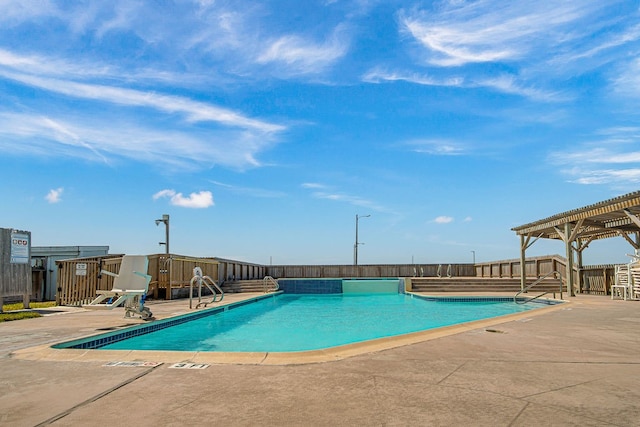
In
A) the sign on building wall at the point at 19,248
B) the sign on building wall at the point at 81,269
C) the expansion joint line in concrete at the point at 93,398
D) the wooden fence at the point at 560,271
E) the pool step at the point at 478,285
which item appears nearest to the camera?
the expansion joint line in concrete at the point at 93,398

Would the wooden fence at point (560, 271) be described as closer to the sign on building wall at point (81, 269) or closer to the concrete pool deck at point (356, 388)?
the concrete pool deck at point (356, 388)

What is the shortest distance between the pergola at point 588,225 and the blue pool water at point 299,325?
286 centimetres

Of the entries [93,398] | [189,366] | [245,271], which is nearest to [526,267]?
[245,271]

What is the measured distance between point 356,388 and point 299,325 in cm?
753

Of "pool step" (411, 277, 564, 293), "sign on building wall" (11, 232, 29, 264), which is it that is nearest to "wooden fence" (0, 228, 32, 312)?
"sign on building wall" (11, 232, 29, 264)

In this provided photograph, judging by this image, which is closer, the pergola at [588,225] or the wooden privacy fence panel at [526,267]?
the pergola at [588,225]

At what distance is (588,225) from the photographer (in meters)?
15.4

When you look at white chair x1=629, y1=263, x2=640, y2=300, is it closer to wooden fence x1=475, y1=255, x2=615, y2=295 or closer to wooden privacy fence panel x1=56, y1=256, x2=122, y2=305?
wooden fence x1=475, y1=255, x2=615, y2=295

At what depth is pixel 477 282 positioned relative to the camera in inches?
778

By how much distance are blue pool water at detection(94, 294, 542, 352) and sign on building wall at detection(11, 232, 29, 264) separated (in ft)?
17.4

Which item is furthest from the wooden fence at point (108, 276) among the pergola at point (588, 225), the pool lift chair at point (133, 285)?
the pergola at point (588, 225)

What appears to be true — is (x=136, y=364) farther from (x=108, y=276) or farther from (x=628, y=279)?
(x=628, y=279)

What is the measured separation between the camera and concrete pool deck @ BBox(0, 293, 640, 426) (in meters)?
2.69

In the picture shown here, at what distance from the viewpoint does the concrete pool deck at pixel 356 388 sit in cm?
269
